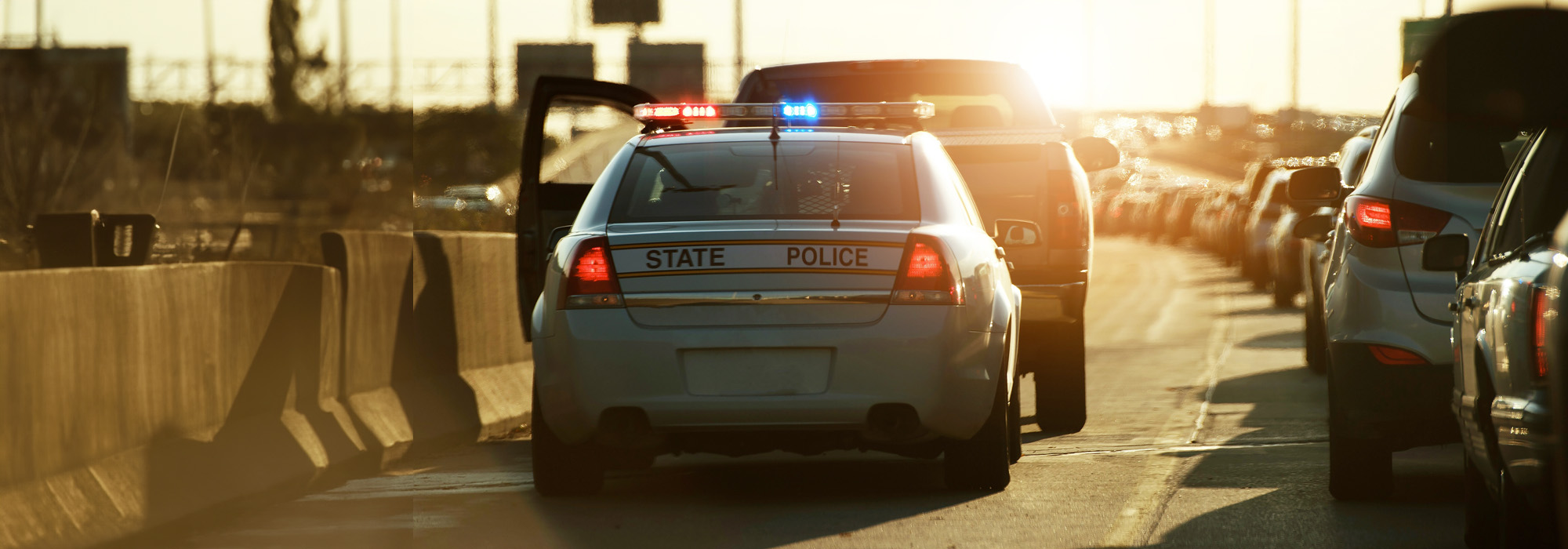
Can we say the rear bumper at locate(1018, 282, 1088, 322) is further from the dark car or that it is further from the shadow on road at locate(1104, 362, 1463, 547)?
the dark car

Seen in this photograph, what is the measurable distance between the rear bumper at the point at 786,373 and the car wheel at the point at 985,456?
18.7 inches

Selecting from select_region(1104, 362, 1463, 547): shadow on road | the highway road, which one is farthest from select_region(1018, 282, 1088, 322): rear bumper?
select_region(1104, 362, 1463, 547): shadow on road

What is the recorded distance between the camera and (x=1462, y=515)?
7207mm

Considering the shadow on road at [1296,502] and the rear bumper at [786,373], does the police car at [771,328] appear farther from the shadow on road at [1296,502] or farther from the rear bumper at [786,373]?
the shadow on road at [1296,502]

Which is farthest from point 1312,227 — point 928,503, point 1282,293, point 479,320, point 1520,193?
point 1282,293

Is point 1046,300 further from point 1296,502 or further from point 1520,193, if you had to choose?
point 1520,193

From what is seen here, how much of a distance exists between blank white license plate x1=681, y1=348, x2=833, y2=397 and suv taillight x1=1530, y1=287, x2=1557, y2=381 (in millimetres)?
2965

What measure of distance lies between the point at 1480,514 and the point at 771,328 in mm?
2504

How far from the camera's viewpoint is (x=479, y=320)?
1136 centimetres

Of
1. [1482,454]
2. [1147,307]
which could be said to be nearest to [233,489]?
[1482,454]

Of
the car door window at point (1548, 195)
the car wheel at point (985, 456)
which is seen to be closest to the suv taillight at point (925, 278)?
the car wheel at point (985, 456)

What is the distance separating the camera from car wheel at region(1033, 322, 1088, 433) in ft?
34.1

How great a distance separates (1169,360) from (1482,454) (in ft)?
35.4

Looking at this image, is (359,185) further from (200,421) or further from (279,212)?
(200,421)
